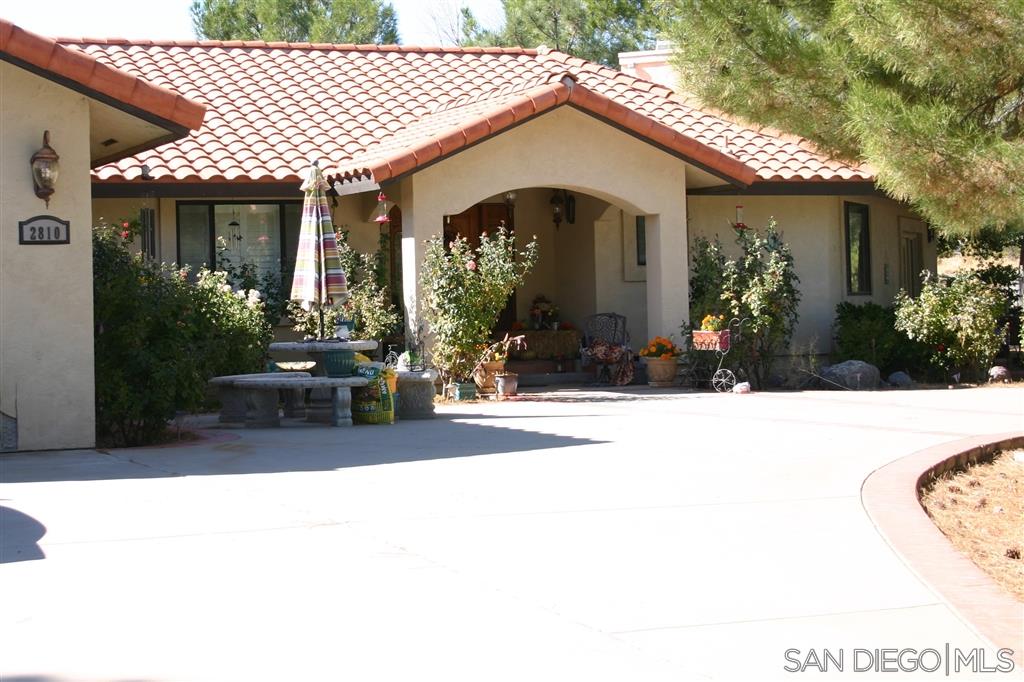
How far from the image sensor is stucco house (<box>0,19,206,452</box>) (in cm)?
1034

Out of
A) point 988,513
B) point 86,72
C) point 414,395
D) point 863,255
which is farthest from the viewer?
point 863,255

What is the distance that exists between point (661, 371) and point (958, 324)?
4.34 m

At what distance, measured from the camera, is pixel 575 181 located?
55.8ft

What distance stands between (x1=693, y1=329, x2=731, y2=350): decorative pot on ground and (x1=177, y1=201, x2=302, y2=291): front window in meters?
5.80

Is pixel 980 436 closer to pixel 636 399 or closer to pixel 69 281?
pixel 636 399

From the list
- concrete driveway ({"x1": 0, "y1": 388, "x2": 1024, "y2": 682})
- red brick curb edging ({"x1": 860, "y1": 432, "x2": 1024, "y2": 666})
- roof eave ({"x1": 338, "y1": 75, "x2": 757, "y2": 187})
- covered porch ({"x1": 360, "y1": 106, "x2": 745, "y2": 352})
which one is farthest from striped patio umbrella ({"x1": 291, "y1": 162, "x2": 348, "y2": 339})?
red brick curb edging ({"x1": 860, "y1": 432, "x2": 1024, "y2": 666})

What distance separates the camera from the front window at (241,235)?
690 inches

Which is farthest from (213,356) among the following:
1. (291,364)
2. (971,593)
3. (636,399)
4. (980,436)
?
(971,593)

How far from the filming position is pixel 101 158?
45.0 feet

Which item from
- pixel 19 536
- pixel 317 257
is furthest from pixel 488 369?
pixel 19 536

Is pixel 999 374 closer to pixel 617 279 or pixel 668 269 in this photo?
pixel 668 269

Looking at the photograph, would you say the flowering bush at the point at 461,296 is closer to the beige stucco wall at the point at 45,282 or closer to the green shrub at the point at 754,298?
the green shrub at the point at 754,298

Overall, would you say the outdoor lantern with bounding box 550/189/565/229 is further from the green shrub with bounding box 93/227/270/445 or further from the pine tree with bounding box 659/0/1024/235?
the green shrub with bounding box 93/227/270/445

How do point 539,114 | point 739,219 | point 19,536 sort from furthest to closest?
1. point 739,219
2. point 539,114
3. point 19,536
